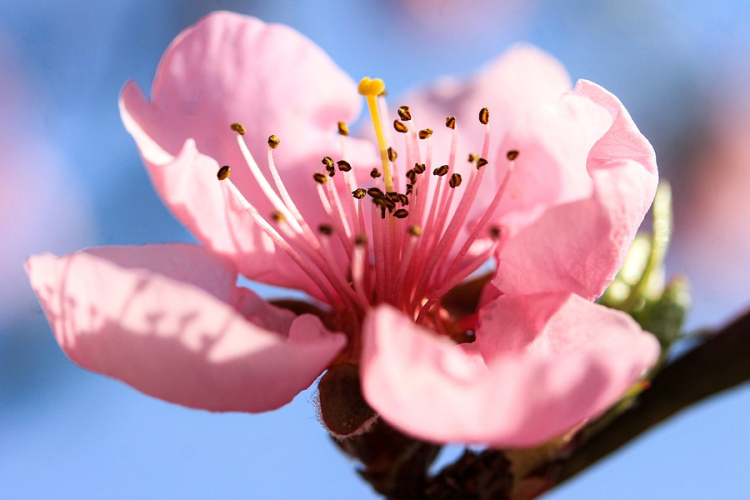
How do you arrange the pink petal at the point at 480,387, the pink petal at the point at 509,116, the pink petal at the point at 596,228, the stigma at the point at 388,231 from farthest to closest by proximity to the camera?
the pink petal at the point at 509,116 < the stigma at the point at 388,231 < the pink petal at the point at 596,228 < the pink petal at the point at 480,387

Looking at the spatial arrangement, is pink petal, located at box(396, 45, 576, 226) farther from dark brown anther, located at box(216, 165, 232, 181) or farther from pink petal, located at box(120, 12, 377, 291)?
dark brown anther, located at box(216, 165, 232, 181)

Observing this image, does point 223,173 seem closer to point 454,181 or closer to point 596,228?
point 454,181

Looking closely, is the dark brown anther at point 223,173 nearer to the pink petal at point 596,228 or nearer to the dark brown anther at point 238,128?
the dark brown anther at point 238,128

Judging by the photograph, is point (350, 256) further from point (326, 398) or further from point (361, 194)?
point (326, 398)

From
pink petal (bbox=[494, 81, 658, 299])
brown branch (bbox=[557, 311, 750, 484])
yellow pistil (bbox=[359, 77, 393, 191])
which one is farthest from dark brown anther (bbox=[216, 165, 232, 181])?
brown branch (bbox=[557, 311, 750, 484])

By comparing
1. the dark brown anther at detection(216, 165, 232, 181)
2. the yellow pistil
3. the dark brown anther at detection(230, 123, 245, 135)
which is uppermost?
the yellow pistil

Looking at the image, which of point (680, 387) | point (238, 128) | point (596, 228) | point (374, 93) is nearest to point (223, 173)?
point (238, 128)

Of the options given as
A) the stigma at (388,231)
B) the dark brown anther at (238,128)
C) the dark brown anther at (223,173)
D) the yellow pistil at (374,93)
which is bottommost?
the stigma at (388,231)

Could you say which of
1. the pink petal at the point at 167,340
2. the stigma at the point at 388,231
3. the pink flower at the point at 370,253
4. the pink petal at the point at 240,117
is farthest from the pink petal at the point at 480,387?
the pink petal at the point at 240,117
